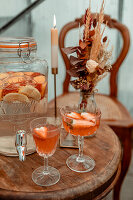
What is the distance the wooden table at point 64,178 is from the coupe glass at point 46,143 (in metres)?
0.02

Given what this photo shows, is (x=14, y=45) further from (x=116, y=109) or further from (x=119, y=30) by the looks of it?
(x=119, y=30)

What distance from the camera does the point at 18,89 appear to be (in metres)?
0.75

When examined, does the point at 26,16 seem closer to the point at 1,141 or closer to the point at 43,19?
the point at 43,19

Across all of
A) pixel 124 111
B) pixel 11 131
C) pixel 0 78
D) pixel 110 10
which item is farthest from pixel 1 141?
pixel 110 10

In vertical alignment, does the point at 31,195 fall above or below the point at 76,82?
below

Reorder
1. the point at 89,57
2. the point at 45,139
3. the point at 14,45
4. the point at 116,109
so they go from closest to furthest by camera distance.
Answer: the point at 45,139
the point at 14,45
the point at 89,57
the point at 116,109

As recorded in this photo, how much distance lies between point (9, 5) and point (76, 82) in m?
1.48

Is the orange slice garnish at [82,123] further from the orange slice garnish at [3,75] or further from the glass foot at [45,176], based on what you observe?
the orange slice garnish at [3,75]

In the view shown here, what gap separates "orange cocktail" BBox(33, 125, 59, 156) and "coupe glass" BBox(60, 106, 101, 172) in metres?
0.06

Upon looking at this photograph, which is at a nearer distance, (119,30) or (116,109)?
(116,109)

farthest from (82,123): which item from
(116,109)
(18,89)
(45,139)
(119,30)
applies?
(119,30)

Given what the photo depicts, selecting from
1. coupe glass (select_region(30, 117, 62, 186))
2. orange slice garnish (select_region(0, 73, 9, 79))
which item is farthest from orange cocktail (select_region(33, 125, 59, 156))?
orange slice garnish (select_region(0, 73, 9, 79))

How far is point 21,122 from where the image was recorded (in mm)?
806

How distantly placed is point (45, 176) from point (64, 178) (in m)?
0.06
